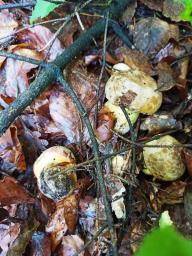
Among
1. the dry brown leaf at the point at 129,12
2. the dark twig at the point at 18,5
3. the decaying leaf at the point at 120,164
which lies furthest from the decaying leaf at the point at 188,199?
the dark twig at the point at 18,5

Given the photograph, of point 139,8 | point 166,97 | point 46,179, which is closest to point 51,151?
point 46,179

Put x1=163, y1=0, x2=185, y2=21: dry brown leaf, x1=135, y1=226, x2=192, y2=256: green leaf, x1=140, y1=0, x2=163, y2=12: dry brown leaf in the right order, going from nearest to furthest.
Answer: x1=135, y1=226, x2=192, y2=256: green leaf < x1=163, y1=0, x2=185, y2=21: dry brown leaf < x1=140, y1=0, x2=163, y2=12: dry brown leaf

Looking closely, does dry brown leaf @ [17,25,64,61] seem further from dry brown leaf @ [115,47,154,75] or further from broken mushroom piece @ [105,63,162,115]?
broken mushroom piece @ [105,63,162,115]

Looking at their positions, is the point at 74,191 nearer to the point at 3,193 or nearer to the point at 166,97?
the point at 3,193

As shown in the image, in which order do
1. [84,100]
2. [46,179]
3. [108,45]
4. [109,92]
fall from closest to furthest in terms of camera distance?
[46,179] < [109,92] < [84,100] < [108,45]

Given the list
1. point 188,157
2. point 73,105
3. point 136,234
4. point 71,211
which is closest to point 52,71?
point 73,105

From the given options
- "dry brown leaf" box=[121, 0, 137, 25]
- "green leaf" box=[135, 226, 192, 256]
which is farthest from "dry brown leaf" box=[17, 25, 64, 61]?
"green leaf" box=[135, 226, 192, 256]
